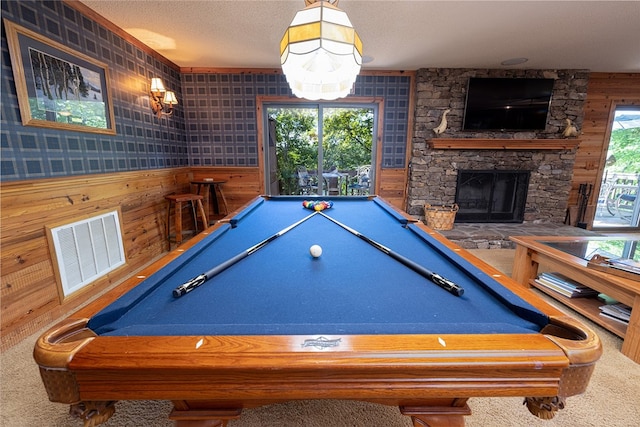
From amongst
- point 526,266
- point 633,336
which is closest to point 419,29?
point 526,266

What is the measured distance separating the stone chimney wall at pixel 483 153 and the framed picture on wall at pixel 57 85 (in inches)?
154

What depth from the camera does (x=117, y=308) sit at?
2.56 feet

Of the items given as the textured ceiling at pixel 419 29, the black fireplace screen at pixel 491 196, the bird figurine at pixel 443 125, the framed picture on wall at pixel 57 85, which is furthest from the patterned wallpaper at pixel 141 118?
the black fireplace screen at pixel 491 196

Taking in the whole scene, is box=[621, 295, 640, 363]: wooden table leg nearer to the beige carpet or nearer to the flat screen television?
the beige carpet

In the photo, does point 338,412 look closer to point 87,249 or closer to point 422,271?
point 422,271

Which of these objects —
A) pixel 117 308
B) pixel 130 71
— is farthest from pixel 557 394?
pixel 130 71

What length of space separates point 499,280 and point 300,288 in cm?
73

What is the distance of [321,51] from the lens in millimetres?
1444

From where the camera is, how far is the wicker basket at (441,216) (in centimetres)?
396

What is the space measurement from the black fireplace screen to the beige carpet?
10.3 ft

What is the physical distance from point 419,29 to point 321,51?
1899 millimetres

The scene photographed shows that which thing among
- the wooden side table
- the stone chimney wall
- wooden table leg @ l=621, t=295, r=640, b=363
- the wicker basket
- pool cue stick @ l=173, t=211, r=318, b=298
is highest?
the stone chimney wall

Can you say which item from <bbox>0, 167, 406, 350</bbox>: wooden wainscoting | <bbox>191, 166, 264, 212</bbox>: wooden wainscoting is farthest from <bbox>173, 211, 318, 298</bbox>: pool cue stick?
<bbox>191, 166, 264, 212</bbox>: wooden wainscoting

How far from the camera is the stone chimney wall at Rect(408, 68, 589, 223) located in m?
4.02
